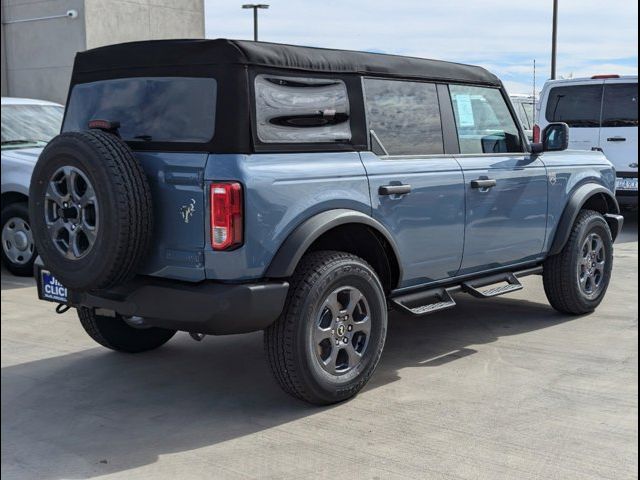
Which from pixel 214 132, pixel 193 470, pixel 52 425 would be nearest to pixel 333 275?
pixel 214 132

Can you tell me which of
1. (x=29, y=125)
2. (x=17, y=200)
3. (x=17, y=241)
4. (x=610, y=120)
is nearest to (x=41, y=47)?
(x=29, y=125)

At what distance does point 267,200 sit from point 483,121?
2226 millimetres

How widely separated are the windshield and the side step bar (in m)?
5.01

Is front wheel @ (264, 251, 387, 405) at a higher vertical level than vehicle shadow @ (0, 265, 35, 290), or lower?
higher

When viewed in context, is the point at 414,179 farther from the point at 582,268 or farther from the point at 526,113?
the point at 526,113

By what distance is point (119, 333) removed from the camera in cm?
533

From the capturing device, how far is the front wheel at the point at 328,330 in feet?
13.8

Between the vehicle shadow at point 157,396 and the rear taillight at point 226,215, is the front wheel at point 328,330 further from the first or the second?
the rear taillight at point 226,215

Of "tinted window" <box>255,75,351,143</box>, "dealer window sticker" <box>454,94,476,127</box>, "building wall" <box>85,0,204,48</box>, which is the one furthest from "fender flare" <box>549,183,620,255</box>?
"building wall" <box>85,0,204,48</box>

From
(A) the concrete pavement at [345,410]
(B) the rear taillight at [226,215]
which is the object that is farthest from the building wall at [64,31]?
(B) the rear taillight at [226,215]

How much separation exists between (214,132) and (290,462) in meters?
1.57

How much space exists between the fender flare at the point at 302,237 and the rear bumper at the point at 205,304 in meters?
0.08

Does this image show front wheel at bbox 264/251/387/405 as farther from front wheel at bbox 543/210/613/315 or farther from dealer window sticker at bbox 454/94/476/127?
front wheel at bbox 543/210/613/315

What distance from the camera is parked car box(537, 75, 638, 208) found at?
1141 centimetres
